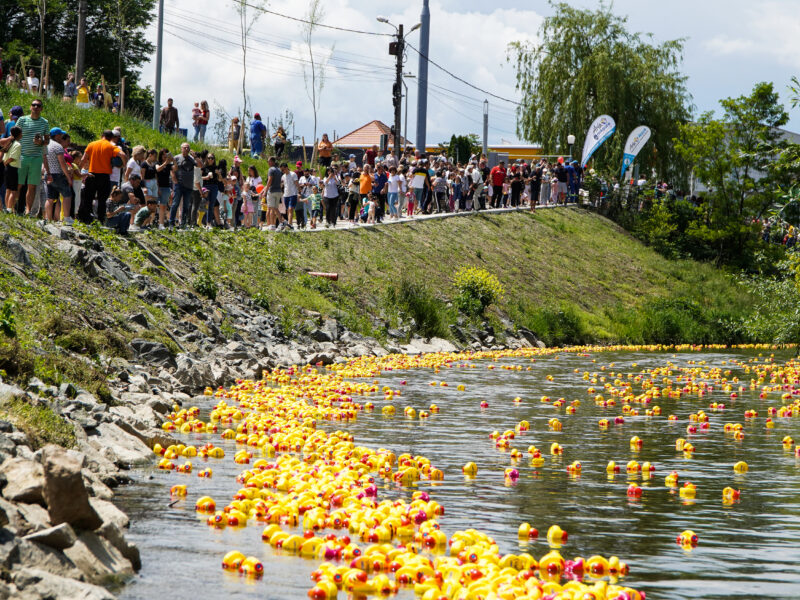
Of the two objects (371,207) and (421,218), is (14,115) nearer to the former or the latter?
(371,207)

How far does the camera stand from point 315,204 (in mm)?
36625

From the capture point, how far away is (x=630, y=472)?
13.1 meters

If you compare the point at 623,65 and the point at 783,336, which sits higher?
the point at 623,65

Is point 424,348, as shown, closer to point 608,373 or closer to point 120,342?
point 608,373

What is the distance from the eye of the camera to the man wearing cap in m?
21.2

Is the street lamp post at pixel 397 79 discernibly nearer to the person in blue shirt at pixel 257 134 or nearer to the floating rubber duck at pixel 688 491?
the person in blue shirt at pixel 257 134

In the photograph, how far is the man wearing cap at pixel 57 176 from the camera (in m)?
21.2

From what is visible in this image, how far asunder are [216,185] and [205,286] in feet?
14.6

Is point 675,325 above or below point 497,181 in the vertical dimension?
below

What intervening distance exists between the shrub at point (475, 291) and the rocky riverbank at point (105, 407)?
649cm

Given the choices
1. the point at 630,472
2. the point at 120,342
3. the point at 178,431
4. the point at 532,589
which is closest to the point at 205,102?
the point at 120,342

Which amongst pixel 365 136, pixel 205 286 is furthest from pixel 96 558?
pixel 365 136

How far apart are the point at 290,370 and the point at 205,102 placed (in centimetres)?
1879

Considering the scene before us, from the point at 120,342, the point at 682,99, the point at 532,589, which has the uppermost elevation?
the point at 682,99
